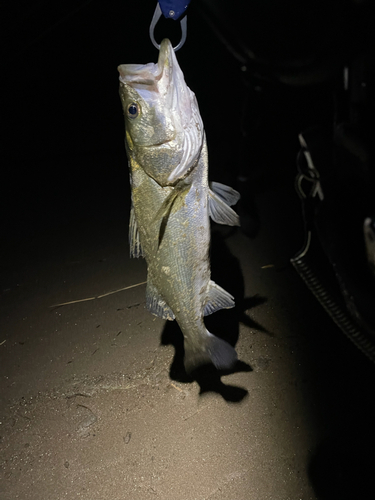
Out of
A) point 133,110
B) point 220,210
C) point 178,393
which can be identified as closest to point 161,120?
point 133,110

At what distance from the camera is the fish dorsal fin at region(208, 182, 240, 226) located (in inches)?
50.7

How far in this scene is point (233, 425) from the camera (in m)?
2.12

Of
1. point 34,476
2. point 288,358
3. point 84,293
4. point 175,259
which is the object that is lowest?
point 34,476

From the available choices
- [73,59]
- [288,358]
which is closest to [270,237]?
[288,358]

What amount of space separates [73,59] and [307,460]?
12.8ft

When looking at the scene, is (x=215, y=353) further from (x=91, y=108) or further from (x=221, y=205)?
(x=91, y=108)

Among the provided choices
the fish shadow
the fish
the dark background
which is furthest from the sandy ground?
the fish

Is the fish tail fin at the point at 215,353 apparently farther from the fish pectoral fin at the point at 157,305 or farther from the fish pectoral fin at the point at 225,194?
the fish pectoral fin at the point at 225,194

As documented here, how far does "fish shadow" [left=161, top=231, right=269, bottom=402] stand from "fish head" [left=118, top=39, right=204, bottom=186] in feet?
4.63

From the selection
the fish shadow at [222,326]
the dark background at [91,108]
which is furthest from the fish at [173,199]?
the dark background at [91,108]

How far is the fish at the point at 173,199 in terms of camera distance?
1.12 meters

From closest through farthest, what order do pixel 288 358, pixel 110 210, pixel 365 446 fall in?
1. pixel 365 446
2. pixel 288 358
3. pixel 110 210

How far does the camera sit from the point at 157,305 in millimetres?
1445

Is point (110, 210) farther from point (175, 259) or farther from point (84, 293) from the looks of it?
point (175, 259)
